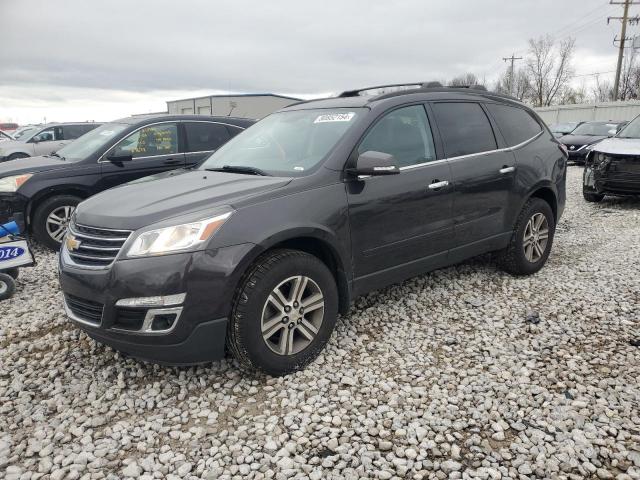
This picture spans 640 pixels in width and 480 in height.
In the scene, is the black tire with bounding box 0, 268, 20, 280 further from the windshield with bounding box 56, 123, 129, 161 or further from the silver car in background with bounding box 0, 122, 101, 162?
the silver car in background with bounding box 0, 122, 101, 162

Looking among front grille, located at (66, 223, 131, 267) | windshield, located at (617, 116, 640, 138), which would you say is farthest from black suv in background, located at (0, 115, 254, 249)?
windshield, located at (617, 116, 640, 138)

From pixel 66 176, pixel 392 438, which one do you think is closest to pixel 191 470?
pixel 392 438

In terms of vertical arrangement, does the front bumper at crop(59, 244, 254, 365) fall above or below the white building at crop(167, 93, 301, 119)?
below

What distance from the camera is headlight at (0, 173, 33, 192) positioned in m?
6.07

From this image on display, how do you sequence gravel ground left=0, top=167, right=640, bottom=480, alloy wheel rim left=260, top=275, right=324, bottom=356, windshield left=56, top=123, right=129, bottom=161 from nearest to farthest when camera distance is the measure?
1. gravel ground left=0, top=167, right=640, bottom=480
2. alloy wheel rim left=260, top=275, right=324, bottom=356
3. windshield left=56, top=123, right=129, bottom=161

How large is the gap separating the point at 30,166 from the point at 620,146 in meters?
9.26

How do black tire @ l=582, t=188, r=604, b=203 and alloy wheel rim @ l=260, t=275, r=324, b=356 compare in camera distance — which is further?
black tire @ l=582, t=188, r=604, b=203

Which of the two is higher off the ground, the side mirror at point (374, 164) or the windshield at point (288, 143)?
the windshield at point (288, 143)

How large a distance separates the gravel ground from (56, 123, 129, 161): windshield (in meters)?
2.97

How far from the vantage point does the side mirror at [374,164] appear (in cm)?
327

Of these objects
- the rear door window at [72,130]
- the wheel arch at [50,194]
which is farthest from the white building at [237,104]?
the wheel arch at [50,194]

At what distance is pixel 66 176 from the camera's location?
6328mm

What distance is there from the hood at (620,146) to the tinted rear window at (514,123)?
4081 millimetres

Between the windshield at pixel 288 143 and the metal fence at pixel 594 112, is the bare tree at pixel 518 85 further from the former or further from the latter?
the windshield at pixel 288 143
